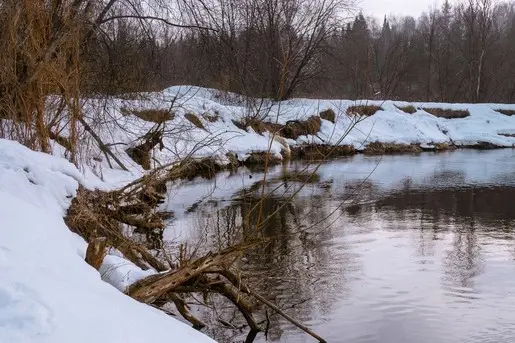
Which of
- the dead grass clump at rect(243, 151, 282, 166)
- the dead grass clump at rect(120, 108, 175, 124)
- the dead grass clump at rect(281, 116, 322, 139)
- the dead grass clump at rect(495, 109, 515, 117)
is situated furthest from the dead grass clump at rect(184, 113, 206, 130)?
the dead grass clump at rect(495, 109, 515, 117)

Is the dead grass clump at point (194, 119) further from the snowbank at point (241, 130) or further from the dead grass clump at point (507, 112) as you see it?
the dead grass clump at point (507, 112)

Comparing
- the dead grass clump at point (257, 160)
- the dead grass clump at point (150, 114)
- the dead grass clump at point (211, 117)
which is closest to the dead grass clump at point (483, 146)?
the dead grass clump at point (257, 160)

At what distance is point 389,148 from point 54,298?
92.7 feet

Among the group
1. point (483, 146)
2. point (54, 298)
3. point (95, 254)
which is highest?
point (54, 298)

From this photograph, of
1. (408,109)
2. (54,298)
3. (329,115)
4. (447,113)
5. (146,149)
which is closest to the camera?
(54,298)

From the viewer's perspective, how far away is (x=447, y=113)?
36.8 metres

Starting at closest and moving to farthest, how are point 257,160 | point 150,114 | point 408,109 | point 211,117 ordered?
point 150,114 < point 257,160 < point 211,117 < point 408,109

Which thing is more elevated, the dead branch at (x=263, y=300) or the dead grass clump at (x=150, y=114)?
the dead grass clump at (x=150, y=114)

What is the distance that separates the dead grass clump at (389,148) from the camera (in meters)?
29.3

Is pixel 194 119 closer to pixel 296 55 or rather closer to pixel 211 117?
pixel 211 117

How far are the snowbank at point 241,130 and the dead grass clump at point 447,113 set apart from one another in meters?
0.34

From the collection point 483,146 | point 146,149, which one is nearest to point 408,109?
point 483,146

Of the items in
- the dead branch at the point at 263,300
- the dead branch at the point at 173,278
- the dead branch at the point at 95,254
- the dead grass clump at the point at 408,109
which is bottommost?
the dead branch at the point at 263,300

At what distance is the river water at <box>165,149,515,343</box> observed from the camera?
250 inches
